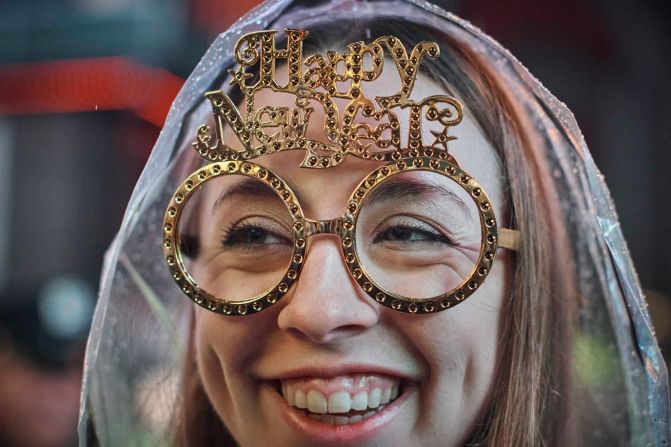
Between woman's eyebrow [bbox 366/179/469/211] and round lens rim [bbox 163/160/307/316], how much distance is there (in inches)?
3.1

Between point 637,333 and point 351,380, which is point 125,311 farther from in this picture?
point 637,333

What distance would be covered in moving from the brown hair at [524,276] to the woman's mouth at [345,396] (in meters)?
0.12

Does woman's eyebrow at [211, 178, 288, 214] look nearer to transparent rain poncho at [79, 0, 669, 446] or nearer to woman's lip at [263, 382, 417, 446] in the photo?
transparent rain poncho at [79, 0, 669, 446]

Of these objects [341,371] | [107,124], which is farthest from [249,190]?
[107,124]

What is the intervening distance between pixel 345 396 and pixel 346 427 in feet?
0.11

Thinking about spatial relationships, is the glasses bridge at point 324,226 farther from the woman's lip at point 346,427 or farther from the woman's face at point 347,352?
the woman's lip at point 346,427

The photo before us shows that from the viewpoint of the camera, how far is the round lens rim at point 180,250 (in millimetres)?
707

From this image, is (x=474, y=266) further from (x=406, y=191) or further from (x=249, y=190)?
(x=249, y=190)

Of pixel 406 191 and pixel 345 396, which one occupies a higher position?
pixel 406 191

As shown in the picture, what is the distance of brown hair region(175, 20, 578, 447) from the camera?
0.77m

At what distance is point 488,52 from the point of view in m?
0.80

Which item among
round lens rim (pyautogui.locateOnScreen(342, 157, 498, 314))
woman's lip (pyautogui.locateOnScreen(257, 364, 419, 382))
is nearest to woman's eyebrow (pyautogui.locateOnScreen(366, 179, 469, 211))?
round lens rim (pyautogui.locateOnScreen(342, 157, 498, 314))

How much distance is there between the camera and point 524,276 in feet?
2.53

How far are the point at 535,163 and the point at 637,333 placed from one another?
22 centimetres
